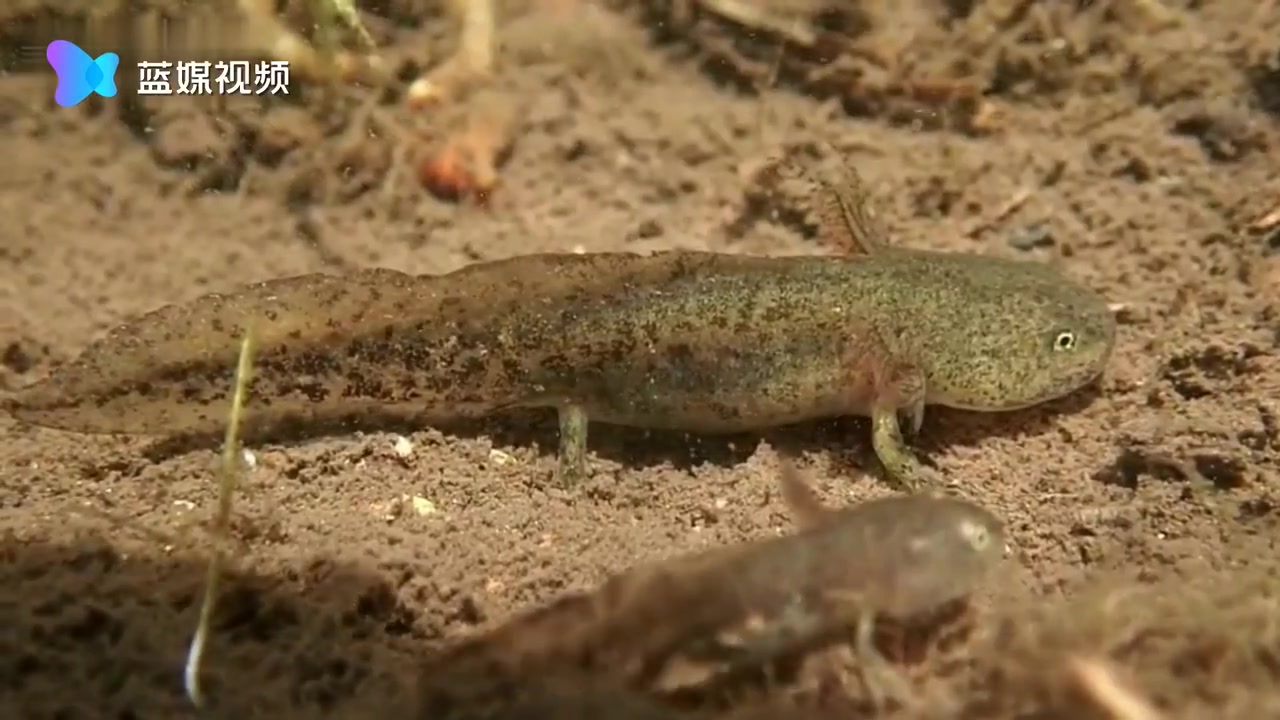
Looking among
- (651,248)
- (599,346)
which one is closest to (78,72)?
(651,248)

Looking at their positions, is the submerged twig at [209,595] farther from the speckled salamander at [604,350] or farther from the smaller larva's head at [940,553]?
the smaller larva's head at [940,553]

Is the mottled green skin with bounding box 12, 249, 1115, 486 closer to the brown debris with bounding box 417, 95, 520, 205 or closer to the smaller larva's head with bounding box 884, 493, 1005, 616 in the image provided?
the brown debris with bounding box 417, 95, 520, 205

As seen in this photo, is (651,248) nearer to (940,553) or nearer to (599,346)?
(599,346)

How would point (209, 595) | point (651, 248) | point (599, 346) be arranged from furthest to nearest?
point (651, 248) < point (599, 346) < point (209, 595)

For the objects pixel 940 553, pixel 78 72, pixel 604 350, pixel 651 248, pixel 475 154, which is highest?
pixel 78 72

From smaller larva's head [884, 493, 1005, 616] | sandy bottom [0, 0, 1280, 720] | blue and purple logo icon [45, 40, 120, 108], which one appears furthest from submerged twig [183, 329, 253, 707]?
blue and purple logo icon [45, 40, 120, 108]

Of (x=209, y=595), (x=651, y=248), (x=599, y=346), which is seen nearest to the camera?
(x=209, y=595)
